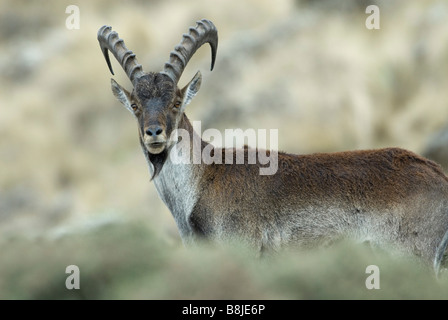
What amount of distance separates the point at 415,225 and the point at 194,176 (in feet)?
12.0

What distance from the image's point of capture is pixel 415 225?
14.7 meters

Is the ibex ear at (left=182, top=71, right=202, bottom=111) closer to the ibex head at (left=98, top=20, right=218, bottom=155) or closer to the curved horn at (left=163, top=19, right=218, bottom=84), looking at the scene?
the ibex head at (left=98, top=20, right=218, bottom=155)

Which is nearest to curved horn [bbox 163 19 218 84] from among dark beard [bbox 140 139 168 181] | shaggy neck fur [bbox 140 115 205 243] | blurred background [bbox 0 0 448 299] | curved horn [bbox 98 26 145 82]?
curved horn [bbox 98 26 145 82]

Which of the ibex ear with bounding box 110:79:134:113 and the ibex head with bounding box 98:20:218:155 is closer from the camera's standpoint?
the ibex head with bounding box 98:20:218:155

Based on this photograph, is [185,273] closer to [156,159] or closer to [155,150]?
[155,150]

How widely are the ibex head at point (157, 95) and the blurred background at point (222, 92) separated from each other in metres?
14.3

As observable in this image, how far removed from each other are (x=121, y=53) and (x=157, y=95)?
4.93 ft

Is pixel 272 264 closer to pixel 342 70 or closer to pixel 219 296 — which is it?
pixel 219 296

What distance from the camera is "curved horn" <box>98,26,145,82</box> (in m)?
15.5

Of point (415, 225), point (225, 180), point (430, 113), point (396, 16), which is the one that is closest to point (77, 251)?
point (225, 180)

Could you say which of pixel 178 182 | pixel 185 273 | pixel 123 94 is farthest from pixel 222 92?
pixel 185 273

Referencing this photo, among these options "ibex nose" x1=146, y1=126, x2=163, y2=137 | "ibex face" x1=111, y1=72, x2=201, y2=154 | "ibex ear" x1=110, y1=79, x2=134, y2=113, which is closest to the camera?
"ibex nose" x1=146, y1=126, x2=163, y2=137

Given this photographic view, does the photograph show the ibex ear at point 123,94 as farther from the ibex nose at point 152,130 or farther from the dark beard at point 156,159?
the ibex nose at point 152,130

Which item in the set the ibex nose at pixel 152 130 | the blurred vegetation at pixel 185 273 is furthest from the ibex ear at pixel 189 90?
the blurred vegetation at pixel 185 273
